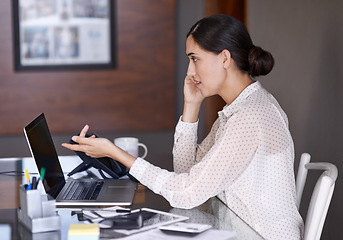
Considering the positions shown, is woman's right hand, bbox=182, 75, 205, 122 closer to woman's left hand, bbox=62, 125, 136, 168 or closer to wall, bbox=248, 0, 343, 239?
woman's left hand, bbox=62, 125, 136, 168

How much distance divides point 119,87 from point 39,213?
427cm

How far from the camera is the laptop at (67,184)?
1.73 metres

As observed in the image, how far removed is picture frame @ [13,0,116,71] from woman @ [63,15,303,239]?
12.5 feet

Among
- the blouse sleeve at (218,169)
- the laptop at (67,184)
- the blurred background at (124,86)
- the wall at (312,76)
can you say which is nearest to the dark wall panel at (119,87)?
the blurred background at (124,86)

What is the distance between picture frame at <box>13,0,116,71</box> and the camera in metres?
5.48

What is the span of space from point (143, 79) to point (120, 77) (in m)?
0.23

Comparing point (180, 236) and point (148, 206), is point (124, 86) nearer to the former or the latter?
point (148, 206)

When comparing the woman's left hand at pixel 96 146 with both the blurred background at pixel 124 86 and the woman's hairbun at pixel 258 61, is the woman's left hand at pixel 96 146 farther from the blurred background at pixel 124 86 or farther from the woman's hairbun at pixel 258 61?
the blurred background at pixel 124 86

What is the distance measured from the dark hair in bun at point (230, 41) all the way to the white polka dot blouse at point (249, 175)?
4.7 inches

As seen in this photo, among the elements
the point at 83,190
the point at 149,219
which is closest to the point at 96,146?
the point at 83,190

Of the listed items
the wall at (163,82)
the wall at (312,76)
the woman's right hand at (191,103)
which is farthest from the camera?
the wall at (163,82)

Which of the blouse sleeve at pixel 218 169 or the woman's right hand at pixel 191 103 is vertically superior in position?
the woman's right hand at pixel 191 103

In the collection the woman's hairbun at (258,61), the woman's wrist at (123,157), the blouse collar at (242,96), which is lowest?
the woman's wrist at (123,157)

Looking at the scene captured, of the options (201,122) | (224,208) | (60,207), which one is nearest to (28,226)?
(60,207)
